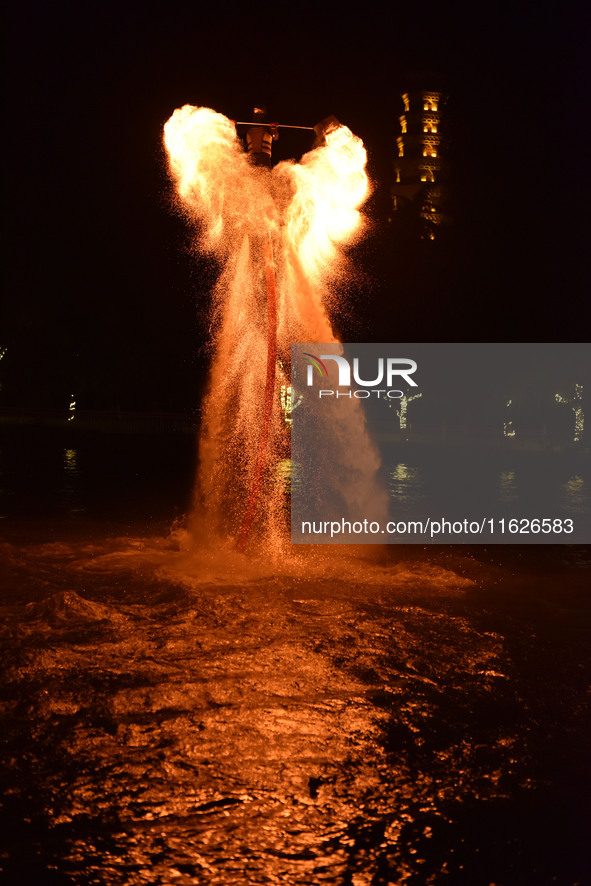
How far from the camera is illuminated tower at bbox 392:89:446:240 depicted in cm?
12038

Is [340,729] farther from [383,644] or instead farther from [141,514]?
[141,514]

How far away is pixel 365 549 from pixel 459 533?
123 inches

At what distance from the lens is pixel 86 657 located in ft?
20.7

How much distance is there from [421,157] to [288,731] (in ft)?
415

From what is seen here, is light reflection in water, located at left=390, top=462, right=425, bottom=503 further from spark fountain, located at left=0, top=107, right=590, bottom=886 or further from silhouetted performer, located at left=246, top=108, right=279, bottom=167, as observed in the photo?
silhouetted performer, located at left=246, top=108, right=279, bottom=167

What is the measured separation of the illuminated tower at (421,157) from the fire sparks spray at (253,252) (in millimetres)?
112332

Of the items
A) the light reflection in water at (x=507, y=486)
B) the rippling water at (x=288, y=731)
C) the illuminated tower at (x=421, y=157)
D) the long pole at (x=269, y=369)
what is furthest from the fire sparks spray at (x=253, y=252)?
the illuminated tower at (x=421, y=157)

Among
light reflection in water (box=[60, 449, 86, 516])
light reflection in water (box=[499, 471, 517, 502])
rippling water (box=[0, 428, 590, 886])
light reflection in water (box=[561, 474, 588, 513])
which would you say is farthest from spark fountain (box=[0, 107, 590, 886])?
light reflection in water (box=[499, 471, 517, 502])

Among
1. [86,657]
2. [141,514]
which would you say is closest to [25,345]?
[141,514]

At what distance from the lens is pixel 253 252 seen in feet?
37.9

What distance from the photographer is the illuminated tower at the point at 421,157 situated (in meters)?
120

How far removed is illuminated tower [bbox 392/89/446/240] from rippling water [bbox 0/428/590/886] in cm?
11778

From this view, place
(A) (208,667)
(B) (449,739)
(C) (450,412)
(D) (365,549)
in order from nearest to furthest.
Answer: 1. (B) (449,739)
2. (A) (208,667)
3. (D) (365,549)
4. (C) (450,412)

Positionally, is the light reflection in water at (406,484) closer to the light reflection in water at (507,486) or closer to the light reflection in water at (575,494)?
the light reflection in water at (507,486)
